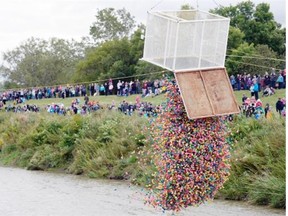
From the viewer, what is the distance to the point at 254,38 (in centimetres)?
6869

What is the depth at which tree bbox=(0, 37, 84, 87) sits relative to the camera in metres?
95.3

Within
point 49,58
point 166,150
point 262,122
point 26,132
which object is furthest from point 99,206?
point 49,58

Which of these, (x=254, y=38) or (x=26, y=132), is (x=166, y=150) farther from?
(x=254, y=38)

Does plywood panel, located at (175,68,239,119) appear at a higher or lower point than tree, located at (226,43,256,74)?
lower

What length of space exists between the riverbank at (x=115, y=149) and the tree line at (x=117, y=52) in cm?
828

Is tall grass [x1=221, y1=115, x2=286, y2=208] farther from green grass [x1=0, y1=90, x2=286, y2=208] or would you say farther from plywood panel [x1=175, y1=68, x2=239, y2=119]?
plywood panel [x1=175, y1=68, x2=239, y2=119]

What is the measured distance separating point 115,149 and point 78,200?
5.35 metres

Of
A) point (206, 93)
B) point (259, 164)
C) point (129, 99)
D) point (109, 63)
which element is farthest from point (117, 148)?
point (109, 63)

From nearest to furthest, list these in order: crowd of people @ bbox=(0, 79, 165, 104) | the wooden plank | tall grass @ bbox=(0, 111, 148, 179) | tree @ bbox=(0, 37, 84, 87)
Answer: the wooden plank → tall grass @ bbox=(0, 111, 148, 179) → crowd of people @ bbox=(0, 79, 165, 104) → tree @ bbox=(0, 37, 84, 87)

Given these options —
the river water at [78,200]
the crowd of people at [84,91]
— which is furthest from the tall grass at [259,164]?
the crowd of people at [84,91]

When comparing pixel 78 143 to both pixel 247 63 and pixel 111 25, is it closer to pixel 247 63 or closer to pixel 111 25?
pixel 247 63

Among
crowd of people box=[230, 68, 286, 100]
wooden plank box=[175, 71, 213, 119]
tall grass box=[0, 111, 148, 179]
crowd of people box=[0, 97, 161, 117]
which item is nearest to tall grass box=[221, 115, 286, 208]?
crowd of people box=[0, 97, 161, 117]

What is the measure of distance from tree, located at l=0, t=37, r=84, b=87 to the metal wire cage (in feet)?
265

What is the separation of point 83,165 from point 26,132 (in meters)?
9.47
